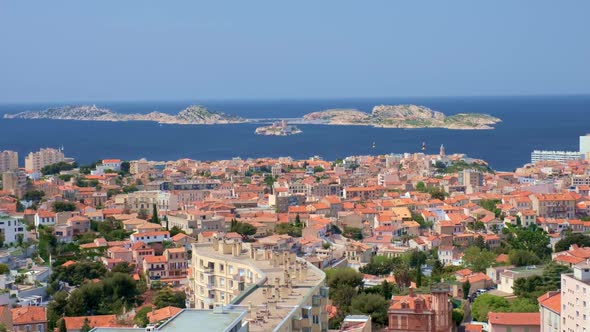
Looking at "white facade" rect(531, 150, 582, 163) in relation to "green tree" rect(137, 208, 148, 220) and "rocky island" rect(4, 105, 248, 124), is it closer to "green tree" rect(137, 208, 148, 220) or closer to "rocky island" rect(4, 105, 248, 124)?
"green tree" rect(137, 208, 148, 220)

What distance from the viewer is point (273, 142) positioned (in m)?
67.5

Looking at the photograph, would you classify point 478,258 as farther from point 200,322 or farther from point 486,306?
point 200,322

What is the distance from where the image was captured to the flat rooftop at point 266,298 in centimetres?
721

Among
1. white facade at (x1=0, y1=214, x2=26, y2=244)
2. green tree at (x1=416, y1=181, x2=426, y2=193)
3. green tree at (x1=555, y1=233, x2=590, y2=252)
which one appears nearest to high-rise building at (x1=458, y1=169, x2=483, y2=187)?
green tree at (x1=416, y1=181, x2=426, y2=193)

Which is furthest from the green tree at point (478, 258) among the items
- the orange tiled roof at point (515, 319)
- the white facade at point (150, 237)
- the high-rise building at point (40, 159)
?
the high-rise building at point (40, 159)

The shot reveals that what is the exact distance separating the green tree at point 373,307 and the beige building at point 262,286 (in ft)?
8.47

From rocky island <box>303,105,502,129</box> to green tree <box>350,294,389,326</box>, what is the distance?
2622 inches

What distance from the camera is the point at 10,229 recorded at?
20812 millimetres

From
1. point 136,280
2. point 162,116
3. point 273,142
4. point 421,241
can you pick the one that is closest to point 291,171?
point 421,241

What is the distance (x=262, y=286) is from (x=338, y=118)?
88.8 m

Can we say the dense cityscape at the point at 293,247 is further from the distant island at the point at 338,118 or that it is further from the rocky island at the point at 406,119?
the rocky island at the point at 406,119

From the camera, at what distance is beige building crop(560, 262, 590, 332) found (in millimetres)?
11578

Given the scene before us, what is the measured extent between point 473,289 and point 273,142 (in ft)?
166

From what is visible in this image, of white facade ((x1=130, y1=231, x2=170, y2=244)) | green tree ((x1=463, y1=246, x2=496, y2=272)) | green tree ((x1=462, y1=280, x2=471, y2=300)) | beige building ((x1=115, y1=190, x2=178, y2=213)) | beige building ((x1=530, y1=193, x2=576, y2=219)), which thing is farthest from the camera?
beige building ((x1=115, y1=190, x2=178, y2=213))
